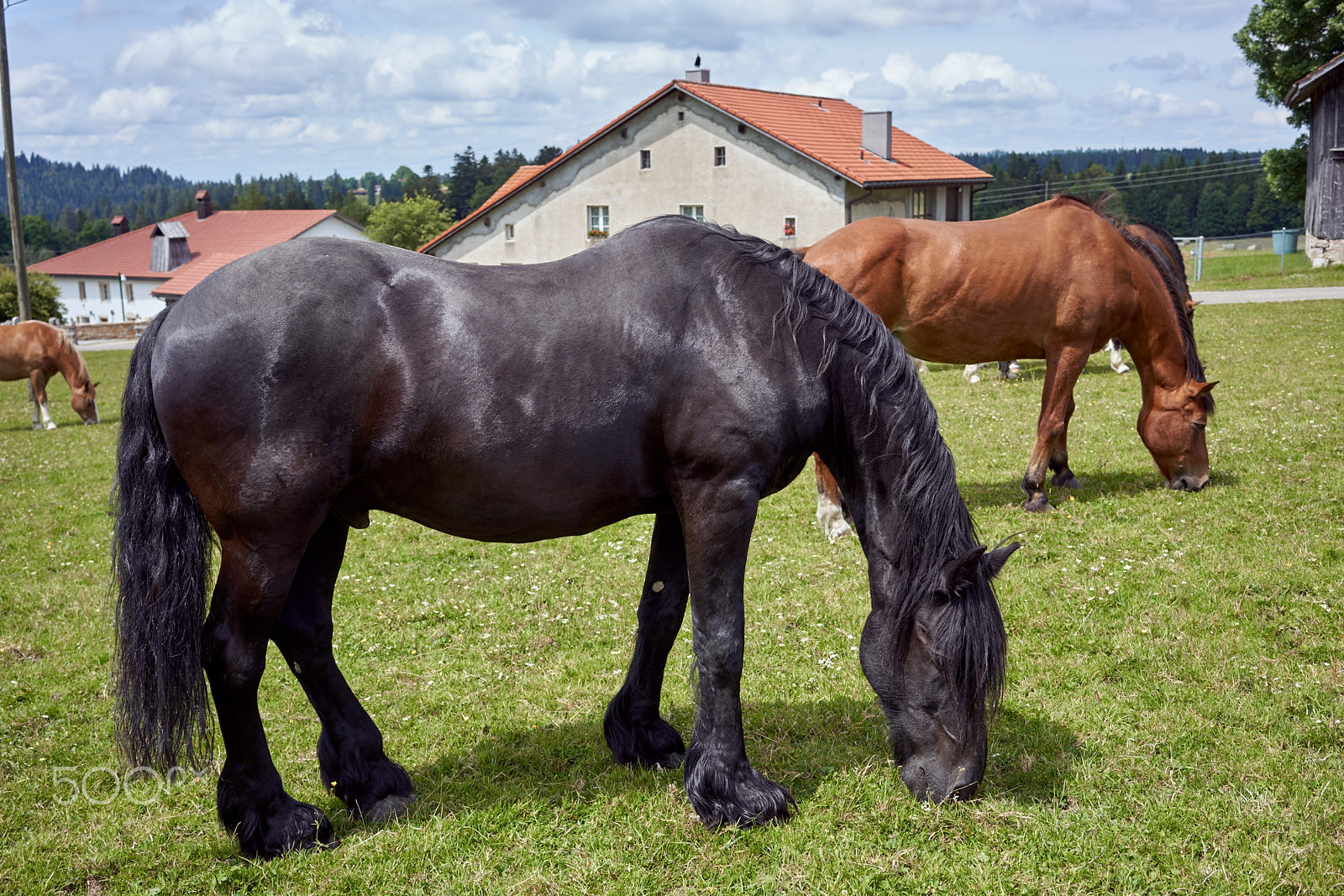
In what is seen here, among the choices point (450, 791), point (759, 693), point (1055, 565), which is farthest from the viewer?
point (1055, 565)

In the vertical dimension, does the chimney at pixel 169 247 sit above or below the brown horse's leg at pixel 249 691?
above

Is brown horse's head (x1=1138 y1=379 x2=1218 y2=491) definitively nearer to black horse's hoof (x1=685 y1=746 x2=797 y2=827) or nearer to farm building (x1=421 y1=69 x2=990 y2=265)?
black horse's hoof (x1=685 y1=746 x2=797 y2=827)

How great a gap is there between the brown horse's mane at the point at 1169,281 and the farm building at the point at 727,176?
73.0 feet

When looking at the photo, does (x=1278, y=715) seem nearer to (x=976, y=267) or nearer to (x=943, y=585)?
(x=943, y=585)

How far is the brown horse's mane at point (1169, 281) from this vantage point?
814 centimetres

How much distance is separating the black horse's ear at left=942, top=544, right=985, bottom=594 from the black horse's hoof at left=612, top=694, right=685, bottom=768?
1487 millimetres

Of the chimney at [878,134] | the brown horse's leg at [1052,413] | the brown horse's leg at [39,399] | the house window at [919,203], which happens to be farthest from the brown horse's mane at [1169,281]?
the chimney at [878,134]

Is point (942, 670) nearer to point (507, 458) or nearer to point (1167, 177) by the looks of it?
point (507, 458)

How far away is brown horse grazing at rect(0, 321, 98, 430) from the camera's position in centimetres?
1683

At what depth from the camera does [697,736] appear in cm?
382

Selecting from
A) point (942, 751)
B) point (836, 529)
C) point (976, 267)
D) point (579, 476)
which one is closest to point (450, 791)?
point (579, 476)

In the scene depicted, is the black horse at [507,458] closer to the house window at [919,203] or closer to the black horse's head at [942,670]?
the black horse's head at [942,670]

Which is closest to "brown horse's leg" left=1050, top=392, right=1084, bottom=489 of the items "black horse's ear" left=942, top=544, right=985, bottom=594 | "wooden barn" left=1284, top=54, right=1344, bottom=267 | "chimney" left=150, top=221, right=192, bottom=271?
"black horse's ear" left=942, top=544, right=985, bottom=594

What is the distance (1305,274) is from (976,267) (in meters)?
25.2
